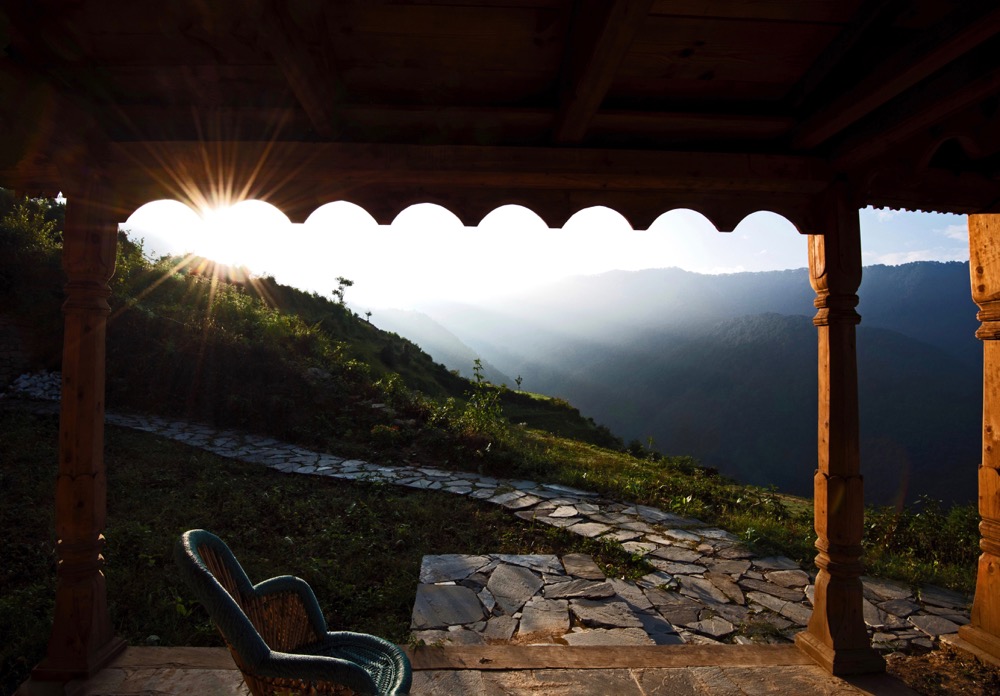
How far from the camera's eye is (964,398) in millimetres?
38094

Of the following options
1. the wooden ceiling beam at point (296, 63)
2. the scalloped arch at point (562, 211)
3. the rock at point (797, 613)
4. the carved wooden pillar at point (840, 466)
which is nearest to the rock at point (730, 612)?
the rock at point (797, 613)

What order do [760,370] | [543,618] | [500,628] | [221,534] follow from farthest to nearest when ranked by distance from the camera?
[760,370], [221,534], [543,618], [500,628]

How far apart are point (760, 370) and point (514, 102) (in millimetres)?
50938

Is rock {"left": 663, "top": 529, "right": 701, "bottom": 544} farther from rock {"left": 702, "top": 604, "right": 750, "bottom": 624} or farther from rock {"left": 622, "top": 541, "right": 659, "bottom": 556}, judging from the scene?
rock {"left": 702, "top": 604, "right": 750, "bottom": 624}

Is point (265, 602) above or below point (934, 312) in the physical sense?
below

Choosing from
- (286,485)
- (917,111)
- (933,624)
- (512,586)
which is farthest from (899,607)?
(286,485)

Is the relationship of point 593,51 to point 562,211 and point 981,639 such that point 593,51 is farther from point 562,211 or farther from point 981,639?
point 981,639

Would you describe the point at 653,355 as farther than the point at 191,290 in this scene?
Yes

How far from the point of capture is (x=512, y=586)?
4168mm

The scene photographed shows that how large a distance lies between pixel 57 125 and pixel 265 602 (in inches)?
90.6

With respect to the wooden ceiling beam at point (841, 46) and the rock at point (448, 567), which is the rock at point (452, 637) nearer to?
the rock at point (448, 567)

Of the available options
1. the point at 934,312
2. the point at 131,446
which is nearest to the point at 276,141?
the point at 131,446

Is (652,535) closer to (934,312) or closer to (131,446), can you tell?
(131,446)

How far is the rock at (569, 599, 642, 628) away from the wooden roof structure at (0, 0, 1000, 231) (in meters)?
2.66
